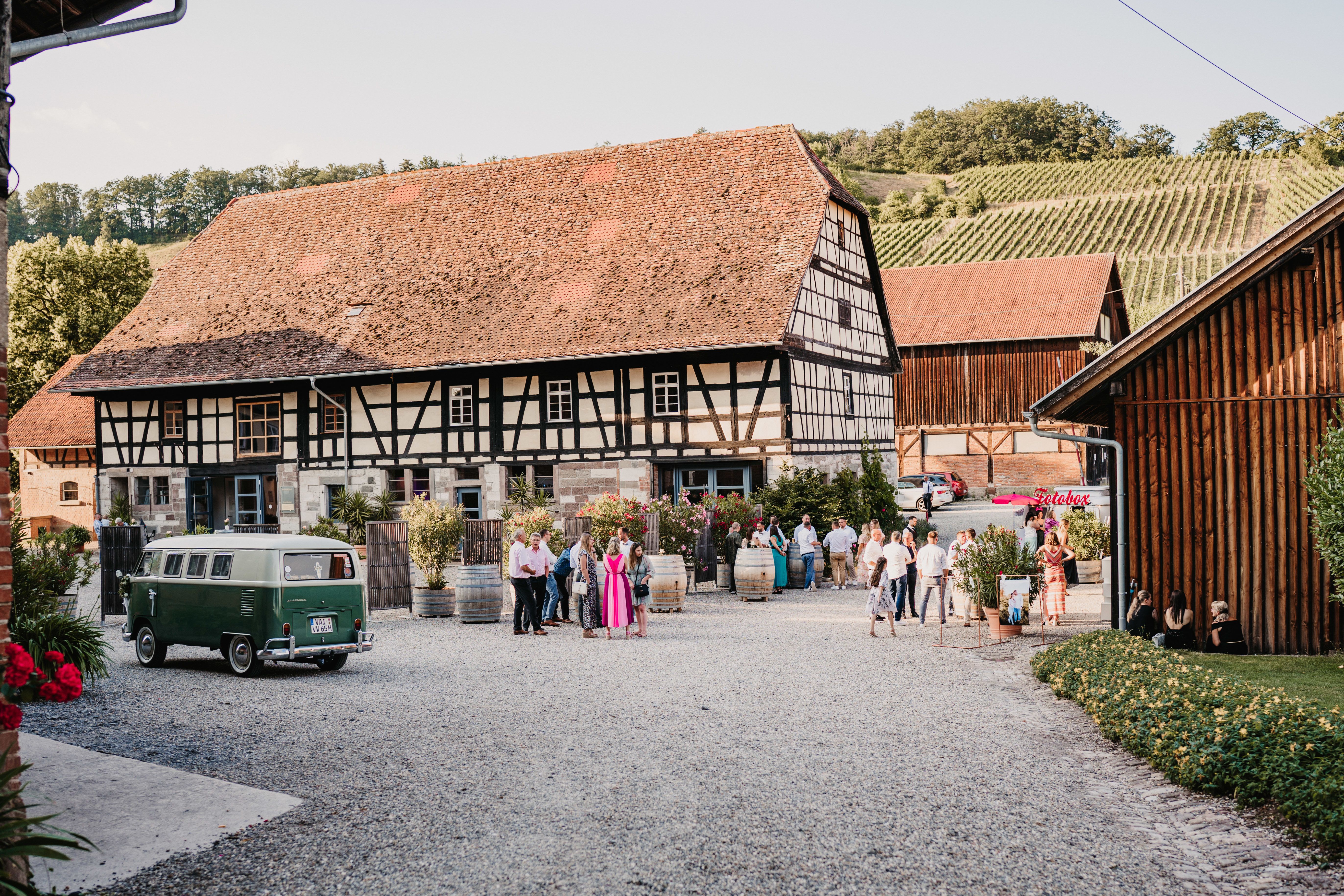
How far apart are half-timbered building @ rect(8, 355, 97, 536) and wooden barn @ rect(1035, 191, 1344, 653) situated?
140 feet

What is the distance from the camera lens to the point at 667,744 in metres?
9.67

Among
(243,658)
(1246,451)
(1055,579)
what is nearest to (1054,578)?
(1055,579)

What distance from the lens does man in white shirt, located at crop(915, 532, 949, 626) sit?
17.6m

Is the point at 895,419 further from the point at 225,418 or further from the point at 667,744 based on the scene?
the point at 667,744

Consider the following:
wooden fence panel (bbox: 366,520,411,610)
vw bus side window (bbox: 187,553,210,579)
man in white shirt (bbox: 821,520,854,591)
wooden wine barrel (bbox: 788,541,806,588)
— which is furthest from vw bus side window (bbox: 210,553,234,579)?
man in white shirt (bbox: 821,520,854,591)

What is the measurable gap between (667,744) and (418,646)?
25.0ft

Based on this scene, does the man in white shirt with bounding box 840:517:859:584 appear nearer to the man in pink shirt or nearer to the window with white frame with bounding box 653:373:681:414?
the window with white frame with bounding box 653:373:681:414

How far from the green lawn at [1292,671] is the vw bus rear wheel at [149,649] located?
11.9 m

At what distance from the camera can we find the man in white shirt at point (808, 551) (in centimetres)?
2408

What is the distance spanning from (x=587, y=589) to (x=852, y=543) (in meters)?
8.85

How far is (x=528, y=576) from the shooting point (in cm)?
1745

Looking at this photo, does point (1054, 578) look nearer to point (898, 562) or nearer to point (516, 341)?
point (898, 562)

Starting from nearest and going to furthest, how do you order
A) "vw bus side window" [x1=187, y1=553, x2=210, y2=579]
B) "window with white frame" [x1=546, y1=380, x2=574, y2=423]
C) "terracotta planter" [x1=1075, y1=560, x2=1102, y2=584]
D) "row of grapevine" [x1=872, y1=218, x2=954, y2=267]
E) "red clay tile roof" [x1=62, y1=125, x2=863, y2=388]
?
"vw bus side window" [x1=187, y1=553, x2=210, y2=579] < "terracotta planter" [x1=1075, y1=560, x2=1102, y2=584] < "red clay tile roof" [x1=62, y1=125, x2=863, y2=388] < "window with white frame" [x1=546, y1=380, x2=574, y2=423] < "row of grapevine" [x1=872, y1=218, x2=954, y2=267]

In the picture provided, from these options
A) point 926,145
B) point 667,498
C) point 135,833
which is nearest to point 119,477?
point 667,498
